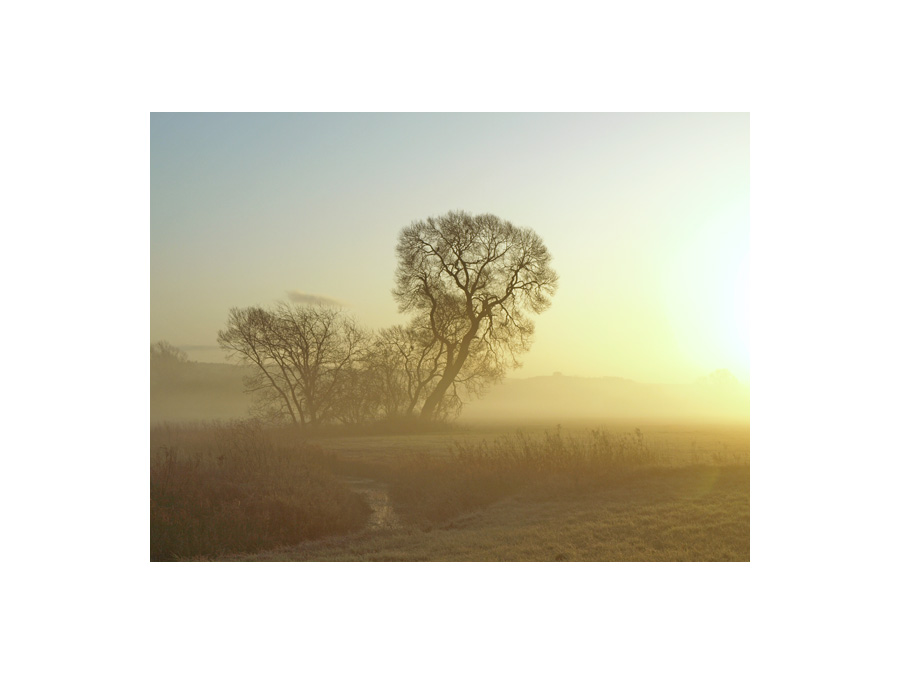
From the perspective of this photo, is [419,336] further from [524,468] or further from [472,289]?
[524,468]

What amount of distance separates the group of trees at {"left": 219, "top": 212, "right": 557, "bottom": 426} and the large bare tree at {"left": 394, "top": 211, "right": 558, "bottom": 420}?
0.5 inches

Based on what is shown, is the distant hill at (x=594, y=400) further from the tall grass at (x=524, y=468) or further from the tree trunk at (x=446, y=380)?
the tree trunk at (x=446, y=380)

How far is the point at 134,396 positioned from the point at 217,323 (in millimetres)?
1271

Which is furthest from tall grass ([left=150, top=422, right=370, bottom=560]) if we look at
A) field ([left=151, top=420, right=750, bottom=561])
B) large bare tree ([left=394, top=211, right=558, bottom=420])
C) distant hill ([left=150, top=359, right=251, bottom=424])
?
large bare tree ([left=394, top=211, right=558, bottom=420])

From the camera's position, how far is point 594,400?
8.06 metres

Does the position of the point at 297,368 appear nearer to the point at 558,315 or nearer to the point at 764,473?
the point at 558,315

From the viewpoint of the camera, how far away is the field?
22.9ft

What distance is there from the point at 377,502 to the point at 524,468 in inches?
74.9

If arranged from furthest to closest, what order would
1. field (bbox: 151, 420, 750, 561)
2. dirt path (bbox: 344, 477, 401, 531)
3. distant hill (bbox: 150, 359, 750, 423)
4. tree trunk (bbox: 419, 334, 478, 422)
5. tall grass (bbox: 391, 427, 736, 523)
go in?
tree trunk (bbox: 419, 334, 478, 422), distant hill (bbox: 150, 359, 750, 423), tall grass (bbox: 391, 427, 736, 523), dirt path (bbox: 344, 477, 401, 531), field (bbox: 151, 420, 750, 561)

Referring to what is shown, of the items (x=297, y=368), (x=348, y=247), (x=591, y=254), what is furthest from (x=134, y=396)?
(x=591, y=254)

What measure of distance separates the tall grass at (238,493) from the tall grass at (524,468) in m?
0.84

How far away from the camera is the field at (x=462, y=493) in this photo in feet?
22.9

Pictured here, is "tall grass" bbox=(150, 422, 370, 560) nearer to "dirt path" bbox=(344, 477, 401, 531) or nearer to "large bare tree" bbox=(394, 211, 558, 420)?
"dirt path" bbox=(344, 477, 401, 531)

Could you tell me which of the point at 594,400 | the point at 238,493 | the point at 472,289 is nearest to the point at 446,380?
the point at 472,289
